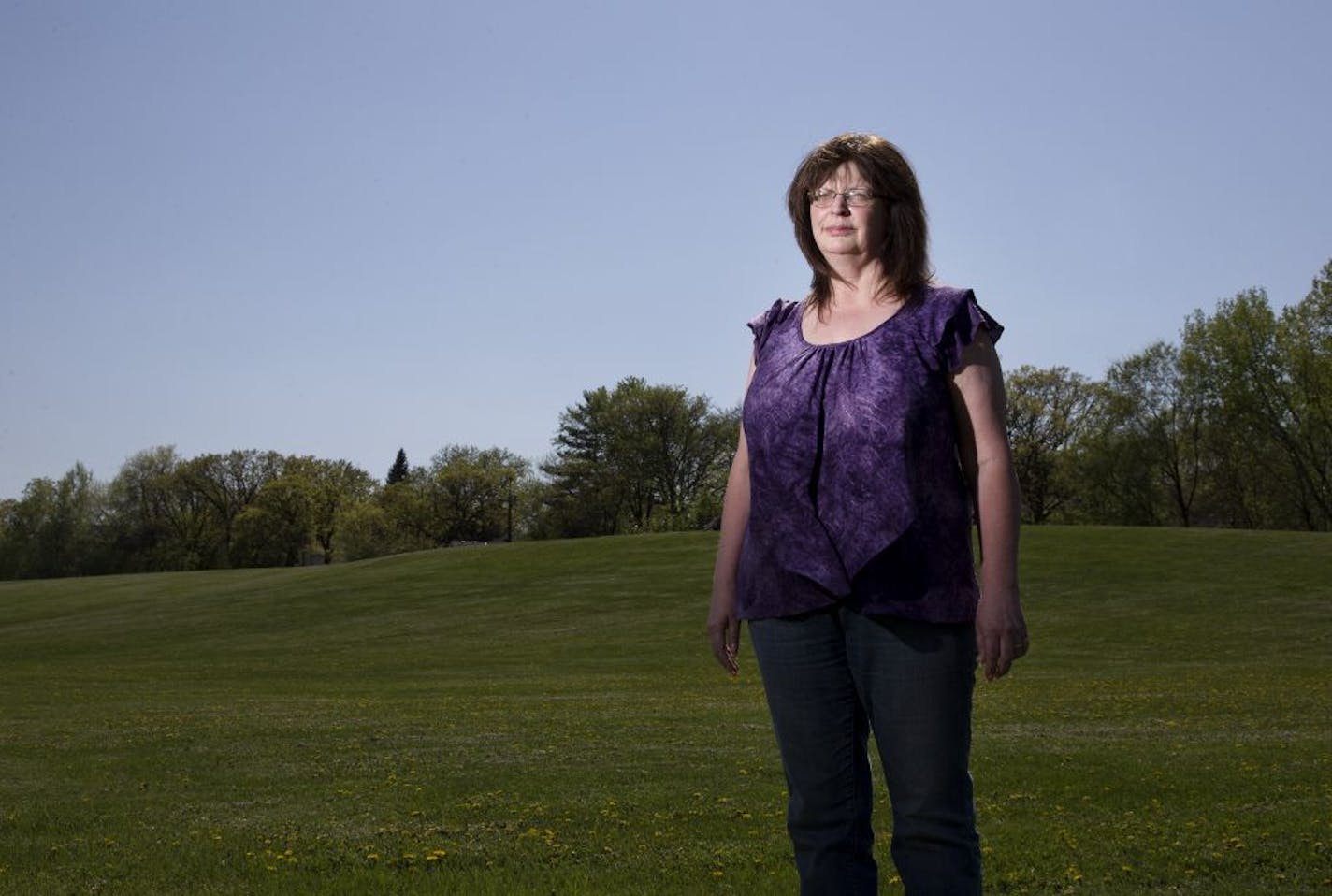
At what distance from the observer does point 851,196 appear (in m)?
3.82

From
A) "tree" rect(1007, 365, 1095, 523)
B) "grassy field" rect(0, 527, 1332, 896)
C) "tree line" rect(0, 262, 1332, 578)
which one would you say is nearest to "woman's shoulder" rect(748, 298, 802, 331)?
"grassy field" rect(0, 527, 1332, 896)

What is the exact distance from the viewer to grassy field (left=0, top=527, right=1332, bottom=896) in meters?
7.31

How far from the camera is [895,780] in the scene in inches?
139

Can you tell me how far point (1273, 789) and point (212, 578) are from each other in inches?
2167

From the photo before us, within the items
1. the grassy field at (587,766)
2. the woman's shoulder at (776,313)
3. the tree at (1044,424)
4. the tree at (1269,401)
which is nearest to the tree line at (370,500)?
the tree at (1044,424)

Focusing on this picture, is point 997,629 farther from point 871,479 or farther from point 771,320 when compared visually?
point 771,320

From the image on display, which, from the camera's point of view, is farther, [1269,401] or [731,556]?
[1269,401]

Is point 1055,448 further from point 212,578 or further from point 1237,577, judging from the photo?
point 212,578

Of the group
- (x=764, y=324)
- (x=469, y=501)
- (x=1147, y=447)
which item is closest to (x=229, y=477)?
(x=469, y=501)

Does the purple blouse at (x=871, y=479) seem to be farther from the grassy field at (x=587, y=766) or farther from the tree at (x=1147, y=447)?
the tree at (x=1147, y=447)

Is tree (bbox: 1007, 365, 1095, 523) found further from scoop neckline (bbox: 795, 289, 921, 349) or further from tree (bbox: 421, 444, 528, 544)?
scoop neckline (bbox: 795, 289, 921, 349)

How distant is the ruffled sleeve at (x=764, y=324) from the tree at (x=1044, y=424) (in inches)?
2909

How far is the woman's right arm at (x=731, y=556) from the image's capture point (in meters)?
3.93

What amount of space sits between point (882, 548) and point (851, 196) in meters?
1.05
